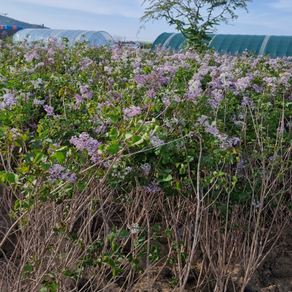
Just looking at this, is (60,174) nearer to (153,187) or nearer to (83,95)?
(153,187)

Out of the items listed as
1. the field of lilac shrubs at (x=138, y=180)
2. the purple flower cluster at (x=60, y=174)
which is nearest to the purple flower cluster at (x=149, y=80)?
the field of lilac shrubs at (x=138, y=180)

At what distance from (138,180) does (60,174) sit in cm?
52

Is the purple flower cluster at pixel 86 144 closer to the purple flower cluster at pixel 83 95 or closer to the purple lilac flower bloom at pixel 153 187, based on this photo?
the purple lilac flower bloom at pixel 153 187

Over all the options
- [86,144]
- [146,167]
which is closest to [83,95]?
[146,167]

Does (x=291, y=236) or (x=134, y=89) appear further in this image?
(x=291, y=236)

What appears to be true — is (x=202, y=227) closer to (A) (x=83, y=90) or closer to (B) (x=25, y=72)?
(A) (x=83, y=90)

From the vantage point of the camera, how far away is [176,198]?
2678mm

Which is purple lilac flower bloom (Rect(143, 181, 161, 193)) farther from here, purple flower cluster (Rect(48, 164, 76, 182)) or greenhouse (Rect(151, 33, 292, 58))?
greenhouse (Rect(151, 33, 292, 58))

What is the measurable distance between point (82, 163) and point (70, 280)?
1.09 metres

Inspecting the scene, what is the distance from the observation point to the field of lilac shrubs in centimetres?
179

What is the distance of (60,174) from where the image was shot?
1.78 m

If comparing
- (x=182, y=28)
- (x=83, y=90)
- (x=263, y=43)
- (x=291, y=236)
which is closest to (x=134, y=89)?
(x=83, y=90)

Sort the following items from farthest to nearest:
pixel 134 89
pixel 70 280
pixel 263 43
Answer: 1. pixel 263 43
2. pixel 134 89
3. pixel 70 280

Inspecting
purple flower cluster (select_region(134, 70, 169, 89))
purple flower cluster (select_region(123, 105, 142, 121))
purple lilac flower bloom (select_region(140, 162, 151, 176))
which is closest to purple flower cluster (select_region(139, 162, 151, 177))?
purple lilac flower bloom (select_region(140, 162, 151, 176))
